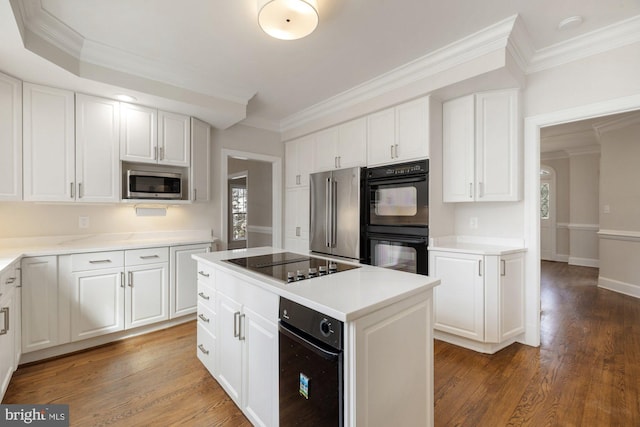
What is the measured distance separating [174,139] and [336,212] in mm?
2041

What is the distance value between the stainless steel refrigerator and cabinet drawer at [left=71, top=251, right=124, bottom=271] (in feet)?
7.23

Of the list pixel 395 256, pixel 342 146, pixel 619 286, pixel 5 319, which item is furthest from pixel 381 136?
pixel 619 286

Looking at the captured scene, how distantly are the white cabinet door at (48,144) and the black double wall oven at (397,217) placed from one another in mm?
2956

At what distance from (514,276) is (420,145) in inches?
58.5

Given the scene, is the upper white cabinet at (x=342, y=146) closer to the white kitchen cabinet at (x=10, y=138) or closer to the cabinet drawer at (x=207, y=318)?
the cabinet drawer at (x=207, y=318)

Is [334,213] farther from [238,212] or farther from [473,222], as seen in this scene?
[238,212]

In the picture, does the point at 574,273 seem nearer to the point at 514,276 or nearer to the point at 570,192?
the point at 570,192

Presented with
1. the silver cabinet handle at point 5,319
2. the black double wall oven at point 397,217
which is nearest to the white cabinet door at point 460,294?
the black double wall oven at point 397,217

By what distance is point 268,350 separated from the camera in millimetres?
1485

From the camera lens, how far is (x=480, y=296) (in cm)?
253

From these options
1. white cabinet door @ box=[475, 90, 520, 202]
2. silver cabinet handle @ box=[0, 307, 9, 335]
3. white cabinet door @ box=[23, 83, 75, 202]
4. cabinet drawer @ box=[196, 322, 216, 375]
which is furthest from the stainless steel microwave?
white cabinet door @ box=[475, 90, 520, 202]

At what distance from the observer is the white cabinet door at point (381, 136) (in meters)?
3.11

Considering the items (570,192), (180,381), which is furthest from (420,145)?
(570,192)

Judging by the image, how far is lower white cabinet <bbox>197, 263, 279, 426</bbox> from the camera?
4.84 ft
